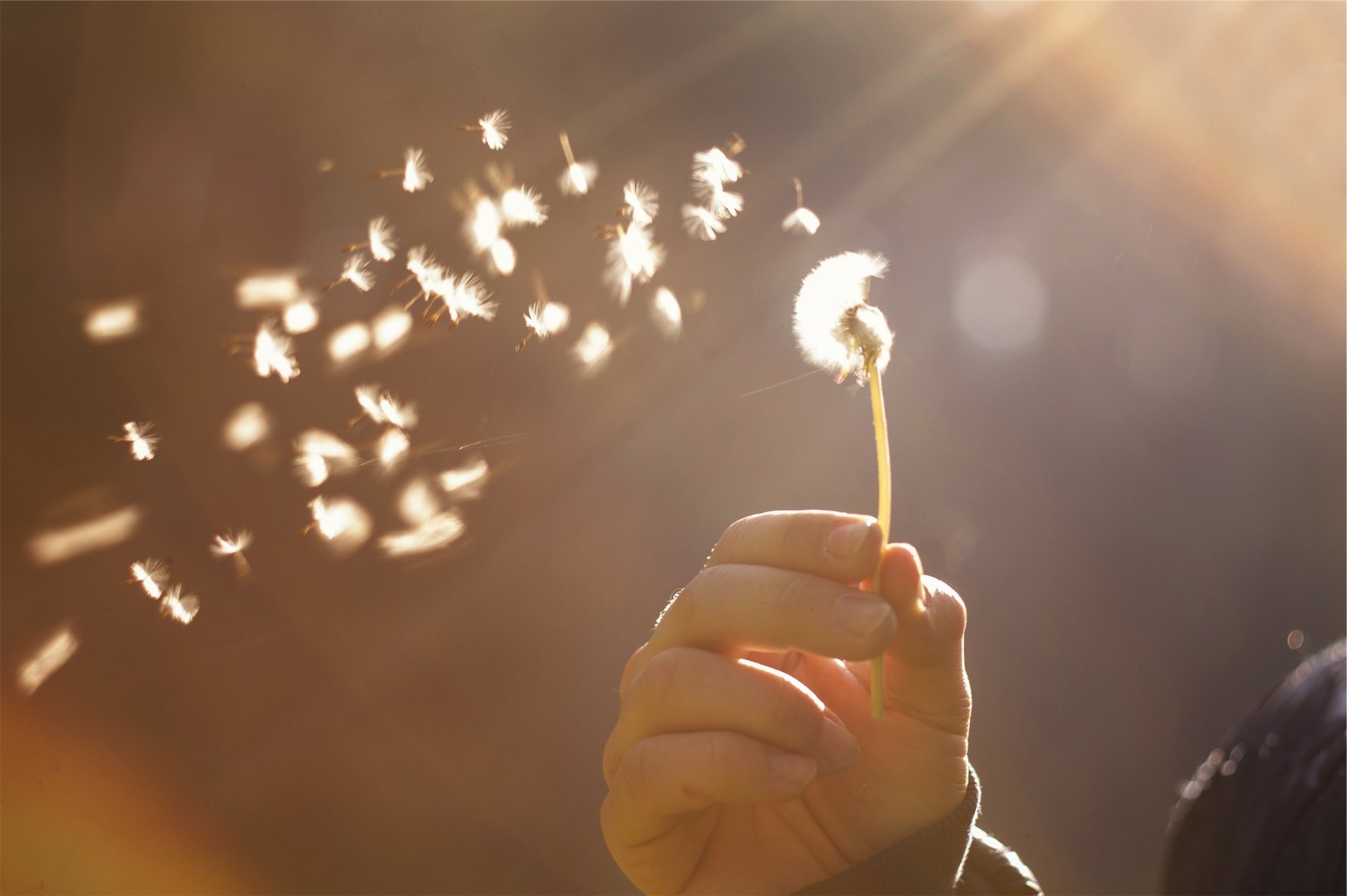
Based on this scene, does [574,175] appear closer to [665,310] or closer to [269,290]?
[665,310]

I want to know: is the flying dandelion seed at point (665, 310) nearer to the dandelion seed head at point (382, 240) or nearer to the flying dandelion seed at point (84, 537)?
the dandelion seed head at point (382, 240)

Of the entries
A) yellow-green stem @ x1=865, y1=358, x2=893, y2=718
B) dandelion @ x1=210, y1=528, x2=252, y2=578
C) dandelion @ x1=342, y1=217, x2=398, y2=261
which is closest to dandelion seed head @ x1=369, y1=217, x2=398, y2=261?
dandelion @ x1=342, y1=217, x2=398, y2=261

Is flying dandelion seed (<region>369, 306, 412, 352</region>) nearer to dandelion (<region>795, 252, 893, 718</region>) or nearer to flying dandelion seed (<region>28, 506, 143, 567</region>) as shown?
flying dandelion seed (<region>28, 506, 143, 567</region>)

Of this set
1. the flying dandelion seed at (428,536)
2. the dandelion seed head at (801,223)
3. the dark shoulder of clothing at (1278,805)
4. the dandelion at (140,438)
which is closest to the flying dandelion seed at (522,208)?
the dandelion seed head at (801,223)

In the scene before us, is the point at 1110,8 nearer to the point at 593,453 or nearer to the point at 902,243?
the point at 902,243

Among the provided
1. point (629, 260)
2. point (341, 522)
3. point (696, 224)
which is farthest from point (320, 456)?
point (696, 224)

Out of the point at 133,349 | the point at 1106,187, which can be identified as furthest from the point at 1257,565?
the point at 133,349
